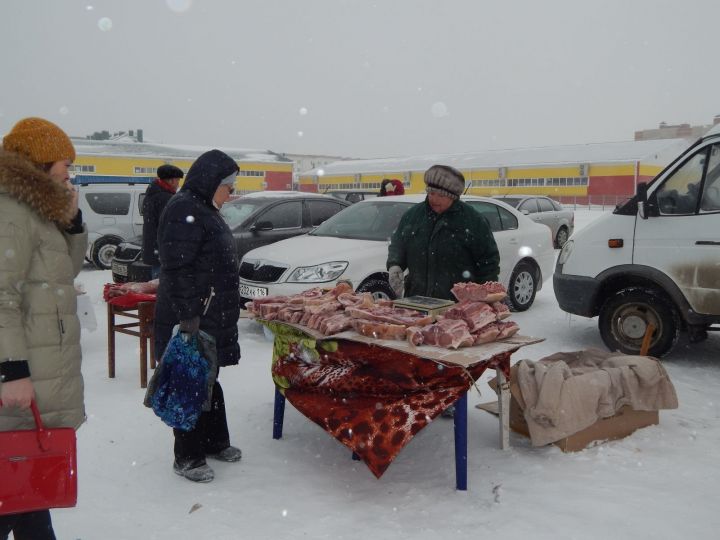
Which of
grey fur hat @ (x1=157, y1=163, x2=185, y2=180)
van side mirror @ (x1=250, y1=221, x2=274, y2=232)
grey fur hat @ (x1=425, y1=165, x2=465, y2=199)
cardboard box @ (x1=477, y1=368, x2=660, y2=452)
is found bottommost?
cardboard box @ (x1=477, y1=368, x2=660, y2=452)

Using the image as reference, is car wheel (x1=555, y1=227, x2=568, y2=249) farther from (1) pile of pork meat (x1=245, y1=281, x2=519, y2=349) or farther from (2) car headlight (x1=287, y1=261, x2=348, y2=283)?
(1) pile of pork meat (x1=245, y1=281, x2=519, y2=349)

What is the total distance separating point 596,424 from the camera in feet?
13.8

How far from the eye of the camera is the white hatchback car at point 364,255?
6.87 meters

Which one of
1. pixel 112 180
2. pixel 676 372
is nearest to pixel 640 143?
pixel 112 180

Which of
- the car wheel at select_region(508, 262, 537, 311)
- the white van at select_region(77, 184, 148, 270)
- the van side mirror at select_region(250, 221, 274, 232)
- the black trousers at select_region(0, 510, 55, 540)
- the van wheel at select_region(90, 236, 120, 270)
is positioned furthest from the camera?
the van wheel at select_region(90, 236, 120, 270)

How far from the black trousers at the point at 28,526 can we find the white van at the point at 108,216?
1113 centimetres

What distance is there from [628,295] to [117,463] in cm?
495

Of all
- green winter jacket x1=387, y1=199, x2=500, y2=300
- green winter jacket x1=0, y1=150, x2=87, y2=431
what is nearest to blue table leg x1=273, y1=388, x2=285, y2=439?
green winter jacket x1=387, y1=199, x2=500, y2=300

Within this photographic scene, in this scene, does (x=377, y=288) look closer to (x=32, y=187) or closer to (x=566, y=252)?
(x=566, y=252)

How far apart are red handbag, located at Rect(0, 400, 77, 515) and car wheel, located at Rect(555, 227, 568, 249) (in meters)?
16.8

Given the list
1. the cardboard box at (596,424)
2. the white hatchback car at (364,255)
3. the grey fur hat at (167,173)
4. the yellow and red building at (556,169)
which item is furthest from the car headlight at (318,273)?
the yellow and red building at (556,169)

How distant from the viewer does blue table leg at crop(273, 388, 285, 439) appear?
436cm

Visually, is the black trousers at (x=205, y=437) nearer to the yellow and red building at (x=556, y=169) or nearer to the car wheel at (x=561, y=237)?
the car wheel at (x=561, y=237)

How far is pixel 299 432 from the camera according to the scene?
4.57 meters
